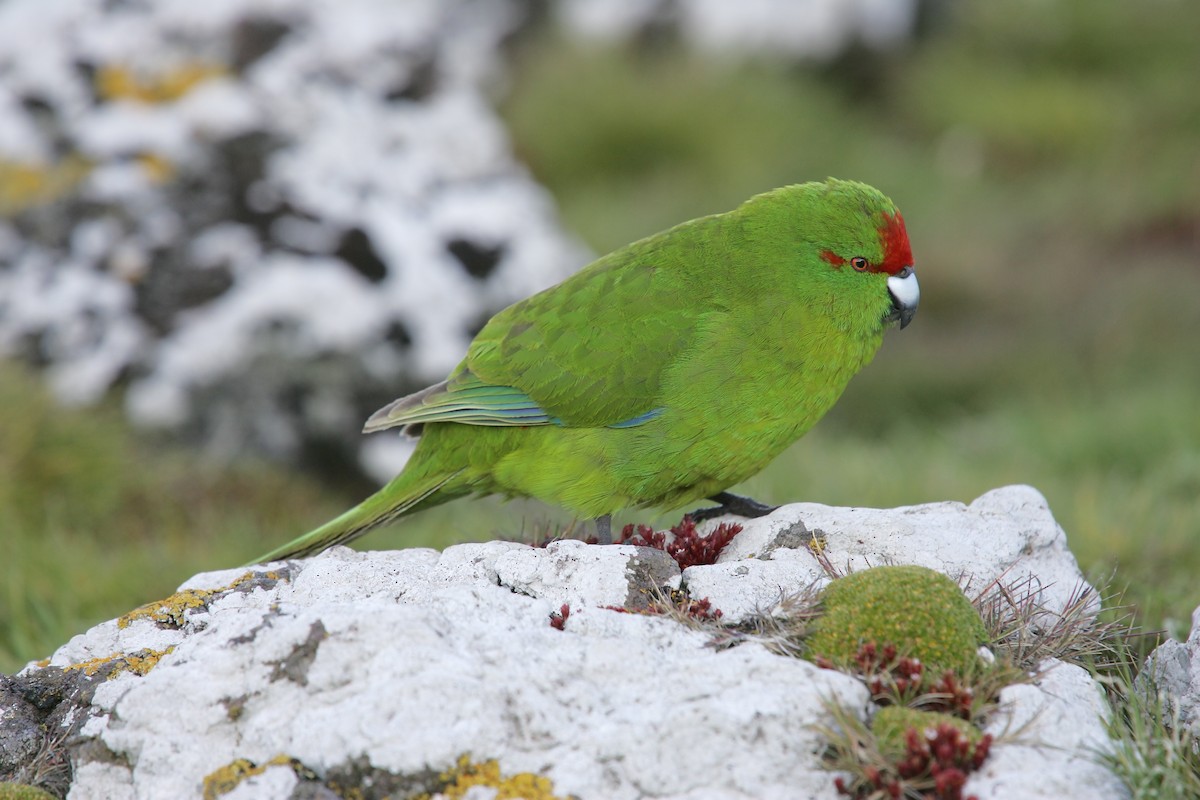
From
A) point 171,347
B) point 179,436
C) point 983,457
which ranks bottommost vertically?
point 983,457

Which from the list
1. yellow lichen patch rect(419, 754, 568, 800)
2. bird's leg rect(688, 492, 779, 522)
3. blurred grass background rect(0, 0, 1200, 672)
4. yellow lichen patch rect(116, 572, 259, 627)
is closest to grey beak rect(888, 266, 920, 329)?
bird's leg rect(688, 492, 779, 522)

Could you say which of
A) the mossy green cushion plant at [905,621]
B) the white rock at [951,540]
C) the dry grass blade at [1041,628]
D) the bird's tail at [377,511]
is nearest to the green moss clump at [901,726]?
the mossy green cushion plant at [905,621]

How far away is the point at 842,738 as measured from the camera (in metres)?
2.64

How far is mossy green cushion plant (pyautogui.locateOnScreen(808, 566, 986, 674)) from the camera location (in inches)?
114

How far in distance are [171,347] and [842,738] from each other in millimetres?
5452

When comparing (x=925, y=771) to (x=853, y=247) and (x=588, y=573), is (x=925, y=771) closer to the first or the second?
(x=588, y=573)

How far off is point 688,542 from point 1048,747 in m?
1.39

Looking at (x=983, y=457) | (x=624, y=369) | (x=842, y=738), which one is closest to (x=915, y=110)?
(x=983, y=457)

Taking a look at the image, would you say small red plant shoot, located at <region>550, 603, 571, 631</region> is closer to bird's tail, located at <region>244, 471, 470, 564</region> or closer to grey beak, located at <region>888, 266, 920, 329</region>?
bird's tail, located at <region>244, 471, 470, 564</region>

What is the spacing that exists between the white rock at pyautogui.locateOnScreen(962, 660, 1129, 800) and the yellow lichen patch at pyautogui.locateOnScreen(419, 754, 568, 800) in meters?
0.93

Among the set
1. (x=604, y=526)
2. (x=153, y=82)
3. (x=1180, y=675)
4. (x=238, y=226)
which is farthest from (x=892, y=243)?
(x=153, y=82)

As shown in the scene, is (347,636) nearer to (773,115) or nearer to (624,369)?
(624,369)

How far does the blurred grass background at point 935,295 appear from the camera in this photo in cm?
585

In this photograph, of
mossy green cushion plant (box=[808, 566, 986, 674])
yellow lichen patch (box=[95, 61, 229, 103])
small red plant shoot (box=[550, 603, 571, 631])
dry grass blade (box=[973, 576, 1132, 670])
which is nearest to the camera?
mossy green cushion plant (box=[808, 566, 986, 674])
